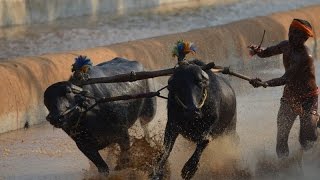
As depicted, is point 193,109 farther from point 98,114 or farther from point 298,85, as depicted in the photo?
point 298,85

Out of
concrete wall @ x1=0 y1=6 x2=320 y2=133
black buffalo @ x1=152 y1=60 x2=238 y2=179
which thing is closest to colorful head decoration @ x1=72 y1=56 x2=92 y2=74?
black buffalo @ x1=152 y1=60 x2=238 y2=179

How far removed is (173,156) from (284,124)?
1.29m

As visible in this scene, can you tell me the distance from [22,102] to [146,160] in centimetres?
477

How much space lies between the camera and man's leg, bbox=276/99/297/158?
28.2 feet

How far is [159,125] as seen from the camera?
34.1 ft

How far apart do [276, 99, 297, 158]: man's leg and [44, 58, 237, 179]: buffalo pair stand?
0.53 metres

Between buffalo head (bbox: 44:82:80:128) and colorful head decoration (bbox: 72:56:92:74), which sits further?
colorful head decoration (bbox: 72:56:92:74)

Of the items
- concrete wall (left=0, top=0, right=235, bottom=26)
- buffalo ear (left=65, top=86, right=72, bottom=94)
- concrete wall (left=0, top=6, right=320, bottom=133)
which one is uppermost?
buffalo ear (left=65, top=86, right=72, bottom=94)

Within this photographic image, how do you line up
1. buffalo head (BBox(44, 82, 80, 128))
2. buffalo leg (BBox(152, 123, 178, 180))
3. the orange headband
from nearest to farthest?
buffalo head (BBox(44, 82, 80, 128)) → buffalo leg (BBox(152, 123, 178, 180)) → the orange headband

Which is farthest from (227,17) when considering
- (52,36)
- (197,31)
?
(197,31)

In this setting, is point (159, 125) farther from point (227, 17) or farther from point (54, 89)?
point (227, 17)

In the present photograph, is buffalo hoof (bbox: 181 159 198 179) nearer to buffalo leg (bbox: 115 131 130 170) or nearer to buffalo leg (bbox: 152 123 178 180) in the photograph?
buffalo leg (bbox: 152 123 178 180)

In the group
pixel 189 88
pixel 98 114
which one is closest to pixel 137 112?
pixel 98 114

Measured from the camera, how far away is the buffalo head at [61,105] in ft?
24.7
